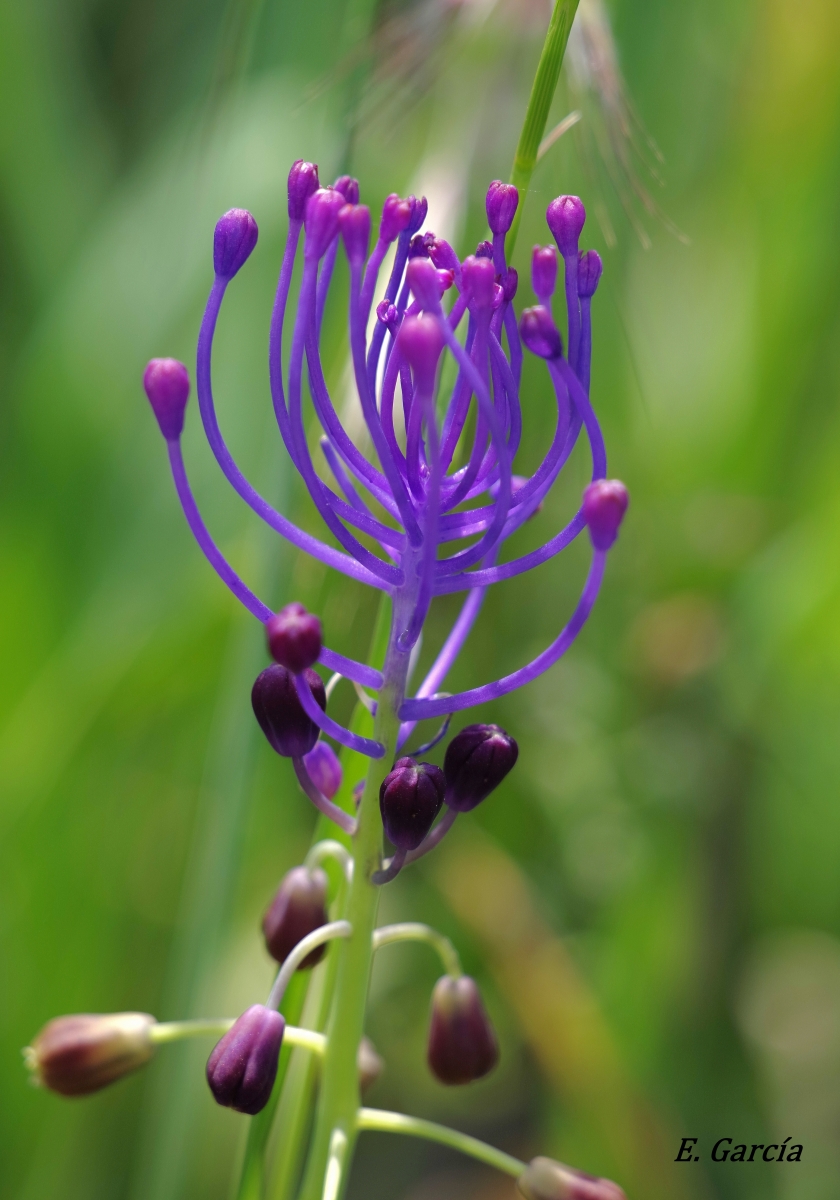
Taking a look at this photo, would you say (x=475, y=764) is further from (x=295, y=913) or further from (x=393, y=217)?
(x=393, y=217)

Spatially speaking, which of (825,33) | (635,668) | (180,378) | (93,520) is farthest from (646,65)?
(180,378)

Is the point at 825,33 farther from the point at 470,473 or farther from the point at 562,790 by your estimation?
the point at 470,473

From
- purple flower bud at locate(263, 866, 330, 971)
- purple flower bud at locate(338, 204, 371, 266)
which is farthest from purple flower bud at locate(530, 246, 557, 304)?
purple flower bud at locate(263, 866, 330, 971)

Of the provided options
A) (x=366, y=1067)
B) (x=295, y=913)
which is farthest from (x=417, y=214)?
(x=366, y=1067)

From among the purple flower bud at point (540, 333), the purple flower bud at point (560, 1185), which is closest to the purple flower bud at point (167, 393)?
the purple flower bud at point (540, 333)

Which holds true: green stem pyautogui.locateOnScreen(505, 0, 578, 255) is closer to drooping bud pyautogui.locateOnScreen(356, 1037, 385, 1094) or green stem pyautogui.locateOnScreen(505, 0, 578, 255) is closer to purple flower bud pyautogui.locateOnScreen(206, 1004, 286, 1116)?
purple flower bud pyautogui.locateOnScreen(206, 1004, 286, 1116)

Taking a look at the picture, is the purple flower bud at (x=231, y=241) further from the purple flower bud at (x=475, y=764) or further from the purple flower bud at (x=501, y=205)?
the purple flower bud at (x=475, y=764)
